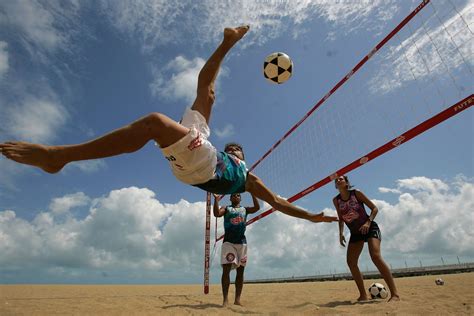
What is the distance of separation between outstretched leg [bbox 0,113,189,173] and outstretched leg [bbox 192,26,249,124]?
1.49 feet

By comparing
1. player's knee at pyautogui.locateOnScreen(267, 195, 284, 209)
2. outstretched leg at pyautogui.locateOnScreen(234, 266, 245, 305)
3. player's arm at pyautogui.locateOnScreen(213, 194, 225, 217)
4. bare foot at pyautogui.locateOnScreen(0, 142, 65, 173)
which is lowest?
outstretched leg at pyautogui.locateOnScreen(234, 266, 245, 305)

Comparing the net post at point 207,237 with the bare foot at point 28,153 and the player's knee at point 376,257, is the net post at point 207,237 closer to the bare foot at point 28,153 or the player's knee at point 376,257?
the player's knee at point 376,257

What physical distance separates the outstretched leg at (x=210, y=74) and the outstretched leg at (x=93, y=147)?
1.49 feet

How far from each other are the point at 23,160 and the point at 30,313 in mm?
2943

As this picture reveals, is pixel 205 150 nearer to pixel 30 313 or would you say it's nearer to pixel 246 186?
pixel 246 186

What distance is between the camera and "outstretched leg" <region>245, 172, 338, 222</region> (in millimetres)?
2643

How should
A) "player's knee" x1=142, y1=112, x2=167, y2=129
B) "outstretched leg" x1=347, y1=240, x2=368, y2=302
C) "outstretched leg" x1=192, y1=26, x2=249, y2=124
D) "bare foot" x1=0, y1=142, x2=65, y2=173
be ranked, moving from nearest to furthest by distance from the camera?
1. "bare foot" x1=0, y1=142, x2=65, y2=173
2. "player's knee" x1=142, y1=112, x2=167, y2=129
3. "outstretched leg" x1=192, y1=26, x2=249, y2=124
4. "outstretched leg" x1=347, y1=240, x2=368, y2=302

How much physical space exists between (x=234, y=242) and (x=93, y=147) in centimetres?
331

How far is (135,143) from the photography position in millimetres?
1920

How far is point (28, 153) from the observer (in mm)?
1841

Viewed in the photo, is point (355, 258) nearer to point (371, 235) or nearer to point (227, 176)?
point (371, 235)

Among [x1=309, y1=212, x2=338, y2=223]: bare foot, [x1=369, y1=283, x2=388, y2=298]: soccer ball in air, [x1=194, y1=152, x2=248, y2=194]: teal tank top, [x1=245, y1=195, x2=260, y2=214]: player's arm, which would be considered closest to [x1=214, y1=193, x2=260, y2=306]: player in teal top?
[x1=245, y1=195, x2=260, y2=214]: player's arm

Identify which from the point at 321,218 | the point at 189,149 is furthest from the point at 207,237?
the point at 189,149

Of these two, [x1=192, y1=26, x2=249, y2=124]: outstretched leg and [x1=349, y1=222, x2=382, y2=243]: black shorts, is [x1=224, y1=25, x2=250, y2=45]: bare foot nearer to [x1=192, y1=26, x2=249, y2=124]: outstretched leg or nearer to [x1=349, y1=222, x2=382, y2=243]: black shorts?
[x1=192, y1=26, x2=249, y2=124]: outstretched leg
